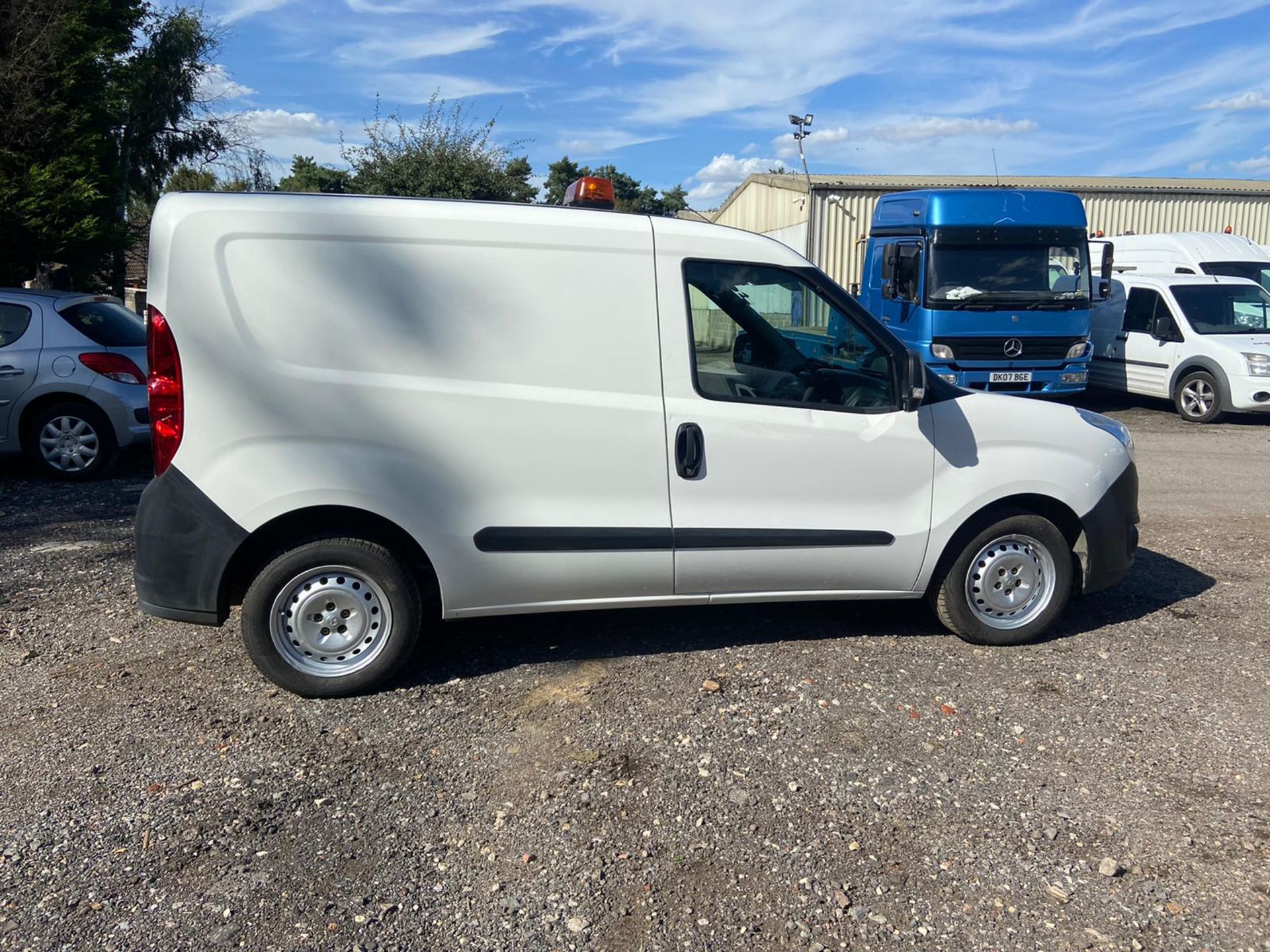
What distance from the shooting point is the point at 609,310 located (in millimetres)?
4273

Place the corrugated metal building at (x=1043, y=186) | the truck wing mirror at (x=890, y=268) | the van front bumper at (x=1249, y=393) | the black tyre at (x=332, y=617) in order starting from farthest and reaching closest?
the corrugated metal building at (x=1043, y=186)
the van front bumper at (x=1249, y=393)
the truck wing mirror at (x=890, y=268)
the black tyre at (x=332, y=617)

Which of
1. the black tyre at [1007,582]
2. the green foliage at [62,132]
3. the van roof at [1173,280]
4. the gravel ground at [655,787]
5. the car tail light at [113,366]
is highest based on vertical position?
the green foliage at [62,132]

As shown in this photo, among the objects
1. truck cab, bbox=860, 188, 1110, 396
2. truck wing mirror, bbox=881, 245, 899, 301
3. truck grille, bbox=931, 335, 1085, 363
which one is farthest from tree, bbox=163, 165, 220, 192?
truck grille, bbox=931, 335, 1085, 363

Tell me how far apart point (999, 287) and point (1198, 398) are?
11.6 feet

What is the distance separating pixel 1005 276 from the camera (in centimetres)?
1177

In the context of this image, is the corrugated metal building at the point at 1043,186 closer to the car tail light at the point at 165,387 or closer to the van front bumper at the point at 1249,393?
the van front bumper at the point at 1249,393

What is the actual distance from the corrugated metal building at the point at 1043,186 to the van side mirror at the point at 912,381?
66.6 ft

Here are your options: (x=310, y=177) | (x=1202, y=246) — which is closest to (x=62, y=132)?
(x=1202, y=246)

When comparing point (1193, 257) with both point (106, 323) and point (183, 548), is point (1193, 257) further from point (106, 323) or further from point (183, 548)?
point (183, 548)

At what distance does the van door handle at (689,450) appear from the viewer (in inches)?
172

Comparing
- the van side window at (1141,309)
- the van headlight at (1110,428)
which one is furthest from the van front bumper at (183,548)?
the van side window at (1141,309)

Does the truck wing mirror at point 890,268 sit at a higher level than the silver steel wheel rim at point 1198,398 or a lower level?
higher

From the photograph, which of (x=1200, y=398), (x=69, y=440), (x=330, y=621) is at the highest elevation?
(x=69, y=440)

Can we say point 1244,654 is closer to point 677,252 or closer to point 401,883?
point 677,252
